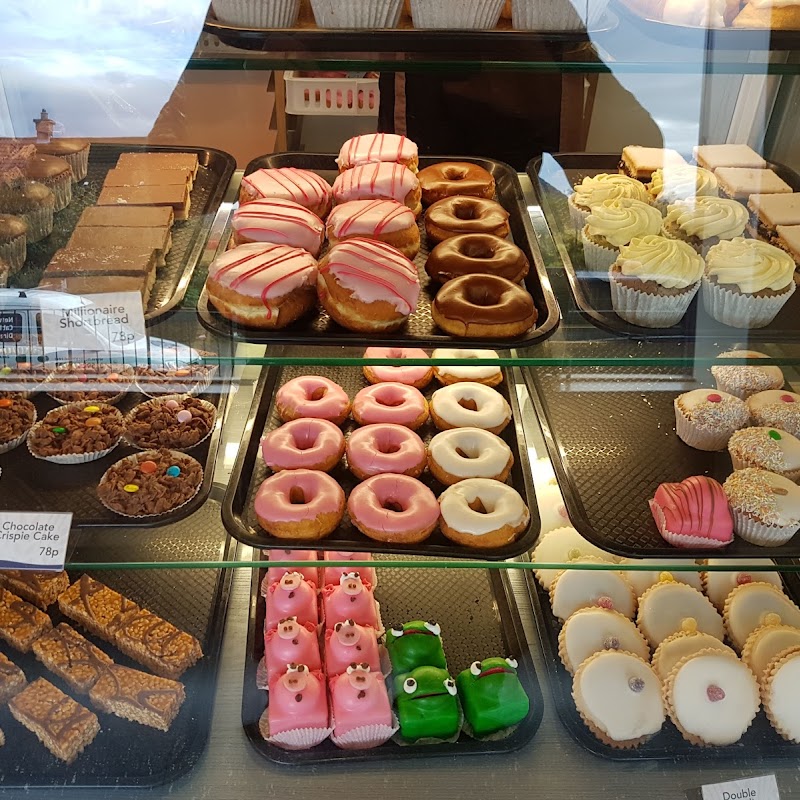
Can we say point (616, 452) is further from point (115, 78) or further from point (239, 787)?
point (115, 78)

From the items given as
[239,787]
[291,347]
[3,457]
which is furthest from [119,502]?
[239,787]

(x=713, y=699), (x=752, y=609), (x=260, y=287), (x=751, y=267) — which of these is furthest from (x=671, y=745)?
(x=260, y=287)

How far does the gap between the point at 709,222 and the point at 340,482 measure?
90 centimetres

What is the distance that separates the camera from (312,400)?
6.41ft

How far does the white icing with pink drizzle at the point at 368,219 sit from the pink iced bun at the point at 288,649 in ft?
2.76

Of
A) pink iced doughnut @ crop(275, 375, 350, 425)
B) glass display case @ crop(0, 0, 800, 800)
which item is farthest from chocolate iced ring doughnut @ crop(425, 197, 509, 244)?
pink iced doughnut @ crop(275, 375, 350, 425)

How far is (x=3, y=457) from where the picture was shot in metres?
1.72

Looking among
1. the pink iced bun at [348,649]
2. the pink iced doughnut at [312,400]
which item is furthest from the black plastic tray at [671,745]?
the pink iced doughnut at [312,400]

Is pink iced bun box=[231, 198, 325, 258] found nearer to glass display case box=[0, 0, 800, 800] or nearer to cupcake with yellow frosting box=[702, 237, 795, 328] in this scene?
glass display case box=[0, 0, 800, 800]

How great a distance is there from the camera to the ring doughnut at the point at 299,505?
157 centimetres

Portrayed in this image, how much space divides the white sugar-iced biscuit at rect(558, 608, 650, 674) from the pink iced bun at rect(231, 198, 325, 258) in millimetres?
993

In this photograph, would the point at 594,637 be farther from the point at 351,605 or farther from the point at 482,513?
the point at 351,605

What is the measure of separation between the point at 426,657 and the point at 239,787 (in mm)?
458

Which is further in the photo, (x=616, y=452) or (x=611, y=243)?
(x=616, y=452)
